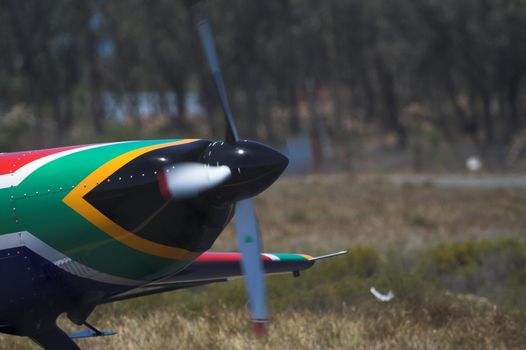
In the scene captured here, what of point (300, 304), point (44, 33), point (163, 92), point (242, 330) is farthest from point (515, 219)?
point (163, 92)

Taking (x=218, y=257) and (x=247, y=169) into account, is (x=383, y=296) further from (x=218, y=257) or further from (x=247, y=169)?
(x=247, y=169)

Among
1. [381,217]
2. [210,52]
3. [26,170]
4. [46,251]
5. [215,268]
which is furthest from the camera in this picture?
[381,217]

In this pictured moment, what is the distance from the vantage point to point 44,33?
51438 millimetres

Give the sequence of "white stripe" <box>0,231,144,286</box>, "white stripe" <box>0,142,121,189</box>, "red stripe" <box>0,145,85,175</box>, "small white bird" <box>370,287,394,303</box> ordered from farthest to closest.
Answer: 1. "small white bird" <box>370,287,394,303</box>
2. "red stripe" <box>0,145,85,175</box>
3. "white stripe" <box>0,142,121,189</box>
4. "white stripe" <box>0,231,144,286</box>

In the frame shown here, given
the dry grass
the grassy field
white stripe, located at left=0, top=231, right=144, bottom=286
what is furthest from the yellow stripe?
the dry grass

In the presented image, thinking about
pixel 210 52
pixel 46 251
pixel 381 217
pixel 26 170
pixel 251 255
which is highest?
pixel 210 52

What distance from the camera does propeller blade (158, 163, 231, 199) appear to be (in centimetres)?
638

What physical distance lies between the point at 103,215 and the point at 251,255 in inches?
45.4

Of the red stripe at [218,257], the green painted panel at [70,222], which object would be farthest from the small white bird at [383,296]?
the green painted panel at [70,222]

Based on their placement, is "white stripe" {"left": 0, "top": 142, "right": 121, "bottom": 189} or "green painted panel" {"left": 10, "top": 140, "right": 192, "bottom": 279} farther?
"white stripe" {"left": 0, "top": 142, "right": 121, "bottom": 189}

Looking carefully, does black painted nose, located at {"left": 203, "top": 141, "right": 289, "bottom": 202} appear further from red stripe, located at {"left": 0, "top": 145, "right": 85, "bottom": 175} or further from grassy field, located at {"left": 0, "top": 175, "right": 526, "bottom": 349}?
grassy field, located at {"left": 0, "top": 175, "right": 526, "bottom": 349}

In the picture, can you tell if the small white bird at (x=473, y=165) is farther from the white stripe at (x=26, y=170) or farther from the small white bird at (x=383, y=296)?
the white stripe at (x=26, y=170)

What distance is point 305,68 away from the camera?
61.1 metres

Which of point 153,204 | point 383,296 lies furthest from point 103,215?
point 383,296
